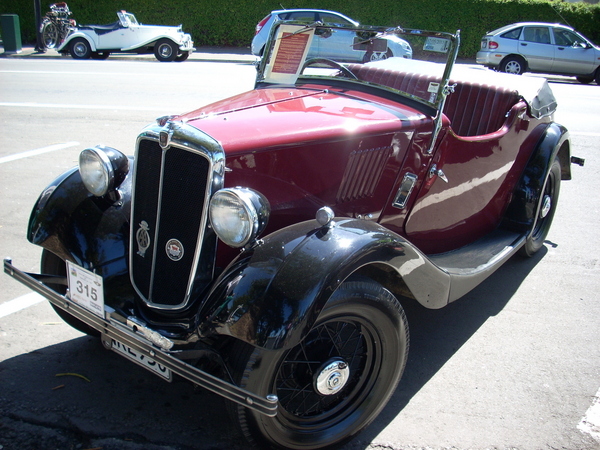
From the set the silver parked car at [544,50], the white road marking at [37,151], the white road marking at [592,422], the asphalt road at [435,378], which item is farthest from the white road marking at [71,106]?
the silver parked car at [544,50]

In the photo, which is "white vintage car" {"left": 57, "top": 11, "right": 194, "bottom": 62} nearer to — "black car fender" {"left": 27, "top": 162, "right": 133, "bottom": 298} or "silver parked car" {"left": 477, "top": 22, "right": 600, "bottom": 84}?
"silver parked car" {"left": 477, "top": 22, "right": 600, "bottom": 84}

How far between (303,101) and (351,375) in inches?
56.6

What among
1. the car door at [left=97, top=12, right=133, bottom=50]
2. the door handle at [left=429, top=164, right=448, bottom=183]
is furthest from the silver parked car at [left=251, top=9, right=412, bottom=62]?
the car door at [left=97, top=12, right=133, bottom=50]

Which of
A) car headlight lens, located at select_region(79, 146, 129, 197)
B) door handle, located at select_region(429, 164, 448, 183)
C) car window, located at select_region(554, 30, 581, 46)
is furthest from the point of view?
car window, located at select_region(554, 30, 581, 46)

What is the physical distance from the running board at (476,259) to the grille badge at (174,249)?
1.23 m

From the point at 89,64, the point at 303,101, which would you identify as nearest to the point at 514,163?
the point at 303,101

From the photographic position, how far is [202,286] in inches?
92.7

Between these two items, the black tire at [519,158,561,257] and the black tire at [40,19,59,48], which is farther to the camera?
the black tire at [40,19,59,48]

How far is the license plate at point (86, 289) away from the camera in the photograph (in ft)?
7.57

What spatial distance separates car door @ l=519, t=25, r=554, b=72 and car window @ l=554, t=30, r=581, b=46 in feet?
0.64

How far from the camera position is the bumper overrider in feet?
6.36

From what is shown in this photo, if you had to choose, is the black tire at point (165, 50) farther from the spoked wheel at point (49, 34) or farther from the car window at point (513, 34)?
the car window at point (513, 34)

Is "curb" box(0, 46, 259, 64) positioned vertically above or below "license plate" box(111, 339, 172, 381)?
below

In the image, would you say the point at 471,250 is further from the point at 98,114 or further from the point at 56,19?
the point at 56,19
